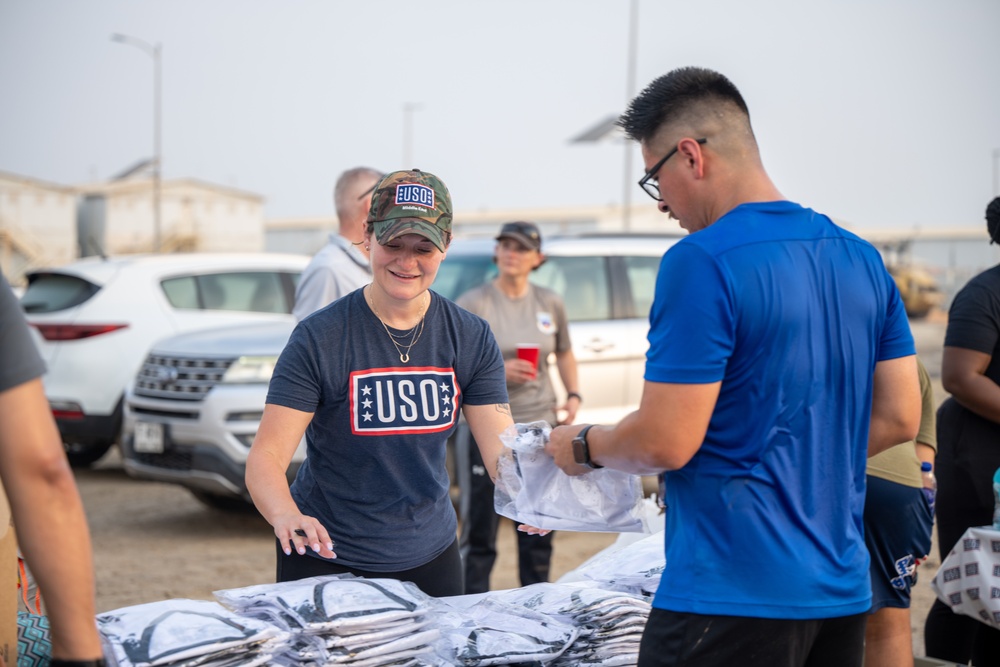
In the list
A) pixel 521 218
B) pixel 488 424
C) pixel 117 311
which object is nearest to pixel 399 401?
pixel 488 424

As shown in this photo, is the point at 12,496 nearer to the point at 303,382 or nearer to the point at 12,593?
the point at 12,593

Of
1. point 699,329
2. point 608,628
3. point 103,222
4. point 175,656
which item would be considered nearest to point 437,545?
point 608,628

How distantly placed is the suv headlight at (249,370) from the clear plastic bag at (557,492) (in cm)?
501

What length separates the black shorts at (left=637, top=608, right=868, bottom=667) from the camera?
6.60 feet

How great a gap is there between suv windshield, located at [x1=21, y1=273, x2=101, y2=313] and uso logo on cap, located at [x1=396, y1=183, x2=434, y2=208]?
23.2ft

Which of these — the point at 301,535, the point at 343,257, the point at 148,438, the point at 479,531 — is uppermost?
the point at 343,257

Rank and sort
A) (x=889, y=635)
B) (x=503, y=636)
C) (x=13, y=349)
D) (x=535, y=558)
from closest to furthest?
1. (x=13, y=349)
2. (x=503, y=636)
3. (x=889, y=635)
4. (x=535, y=558)

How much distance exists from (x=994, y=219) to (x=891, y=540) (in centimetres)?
157

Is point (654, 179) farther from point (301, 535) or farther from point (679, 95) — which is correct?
point (301, 535)

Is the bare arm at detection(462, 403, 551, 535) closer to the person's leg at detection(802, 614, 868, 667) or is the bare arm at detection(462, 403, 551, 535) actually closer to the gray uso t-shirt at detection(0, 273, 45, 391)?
the person's leg at detection(802, 614, 868, 667)

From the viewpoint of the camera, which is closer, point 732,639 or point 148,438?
point 732,639

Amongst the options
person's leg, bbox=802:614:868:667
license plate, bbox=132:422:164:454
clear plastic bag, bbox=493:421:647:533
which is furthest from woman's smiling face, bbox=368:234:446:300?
license plate, bbox=132:422:164:454

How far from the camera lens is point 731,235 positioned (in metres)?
1.99

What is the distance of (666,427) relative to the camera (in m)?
1.96
